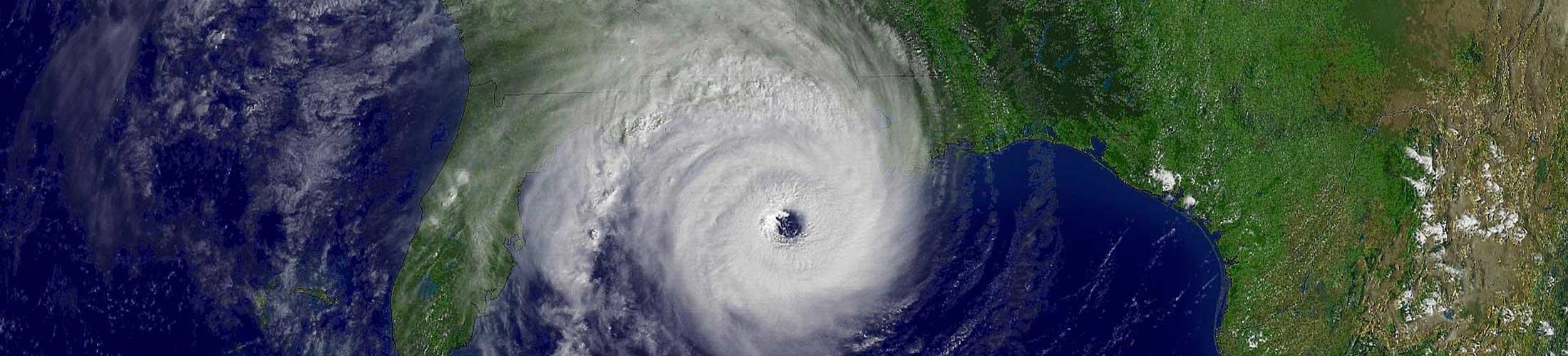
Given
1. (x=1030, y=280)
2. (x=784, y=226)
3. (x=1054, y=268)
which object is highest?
(x=1054, y=268)

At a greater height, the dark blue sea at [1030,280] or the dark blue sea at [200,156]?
the dark blue sea at [1030,280]

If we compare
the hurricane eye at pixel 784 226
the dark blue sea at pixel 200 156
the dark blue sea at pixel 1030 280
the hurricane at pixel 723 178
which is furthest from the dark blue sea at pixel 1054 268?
the dark blue sea at pixel 200 156

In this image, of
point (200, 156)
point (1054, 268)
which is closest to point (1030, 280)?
Result: point (1054, 268)

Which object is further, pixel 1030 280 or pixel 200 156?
pixel 1030 280

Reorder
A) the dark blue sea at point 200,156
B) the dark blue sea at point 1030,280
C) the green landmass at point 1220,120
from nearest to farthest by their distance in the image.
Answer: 1. the dark blue sea at point 200,156
2. the green landmass at point 1220,120
3. the dark blue sea at point 1030,280

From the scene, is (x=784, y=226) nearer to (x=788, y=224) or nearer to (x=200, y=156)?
(x=788, y=224)

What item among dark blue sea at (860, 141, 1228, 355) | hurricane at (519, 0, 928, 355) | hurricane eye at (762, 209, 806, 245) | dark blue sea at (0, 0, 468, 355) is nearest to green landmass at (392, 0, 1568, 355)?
dark blue sea at (860, 141, 1228, 355)

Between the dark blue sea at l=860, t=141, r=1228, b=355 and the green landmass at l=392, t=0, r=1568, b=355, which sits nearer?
the green landmass at l=392, t=0, r=1568, b=355

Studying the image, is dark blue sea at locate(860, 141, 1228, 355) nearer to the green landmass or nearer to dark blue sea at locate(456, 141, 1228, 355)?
dark blue sea at locate(456, 141, 1228, 355)

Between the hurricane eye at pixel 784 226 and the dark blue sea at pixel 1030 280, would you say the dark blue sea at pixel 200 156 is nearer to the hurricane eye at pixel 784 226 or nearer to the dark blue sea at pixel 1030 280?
the dark blue sea at pixel 1030 280

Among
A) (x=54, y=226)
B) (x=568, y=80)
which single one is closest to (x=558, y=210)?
(x=568, y=80)
